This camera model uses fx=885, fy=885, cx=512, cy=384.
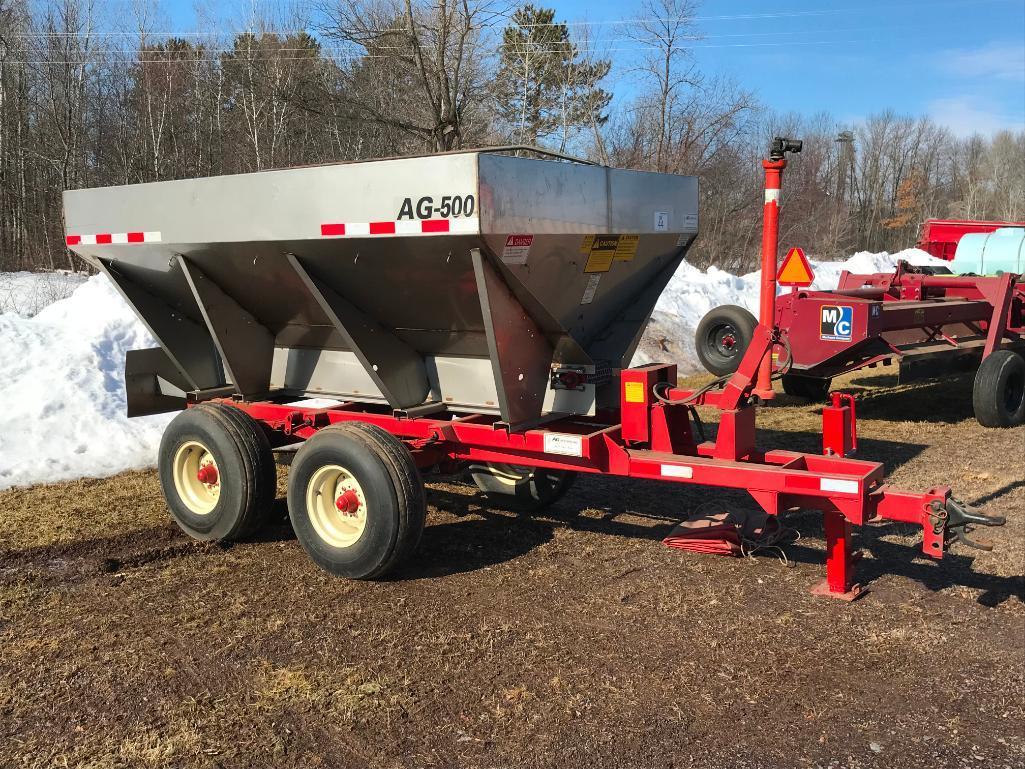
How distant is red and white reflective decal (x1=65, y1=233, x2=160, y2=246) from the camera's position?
17.8 ft

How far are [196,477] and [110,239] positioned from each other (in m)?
1.62

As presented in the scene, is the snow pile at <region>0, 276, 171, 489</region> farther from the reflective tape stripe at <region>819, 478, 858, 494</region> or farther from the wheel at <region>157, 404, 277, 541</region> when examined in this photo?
the reflective tape stripe at <region>819, 478, 858, 494</region>

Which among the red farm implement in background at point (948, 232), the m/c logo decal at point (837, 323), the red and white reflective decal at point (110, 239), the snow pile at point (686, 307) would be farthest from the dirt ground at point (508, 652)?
the red farm implement in background at point (948, 232)

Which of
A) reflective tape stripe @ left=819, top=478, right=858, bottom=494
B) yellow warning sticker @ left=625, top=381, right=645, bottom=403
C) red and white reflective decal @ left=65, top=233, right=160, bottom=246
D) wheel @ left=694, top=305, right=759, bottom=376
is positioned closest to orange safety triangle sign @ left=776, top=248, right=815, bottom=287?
wheel @ left=694, top=305, right=759, bottom=376

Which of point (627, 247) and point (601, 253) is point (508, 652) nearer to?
point (601, 253)

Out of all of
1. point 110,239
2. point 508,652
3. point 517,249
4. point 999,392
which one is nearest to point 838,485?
point 508,652

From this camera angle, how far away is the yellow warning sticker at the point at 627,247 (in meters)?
5.04

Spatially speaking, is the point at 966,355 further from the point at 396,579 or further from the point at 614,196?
the point at 396,579

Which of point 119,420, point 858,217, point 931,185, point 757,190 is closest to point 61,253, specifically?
point 119,420

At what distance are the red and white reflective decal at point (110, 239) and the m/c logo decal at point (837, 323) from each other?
5.94 meters

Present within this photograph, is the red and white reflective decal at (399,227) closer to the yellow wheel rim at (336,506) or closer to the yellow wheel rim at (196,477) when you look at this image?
the yellow wheel rim at (336,506)

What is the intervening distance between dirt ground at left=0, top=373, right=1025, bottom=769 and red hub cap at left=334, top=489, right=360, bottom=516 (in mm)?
422

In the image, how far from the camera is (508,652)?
13.3ft

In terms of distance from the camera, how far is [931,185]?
51719mm
